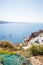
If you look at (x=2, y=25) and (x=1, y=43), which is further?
(x=2, y=25)

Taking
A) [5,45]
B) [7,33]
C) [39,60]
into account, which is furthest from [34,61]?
[7,33]

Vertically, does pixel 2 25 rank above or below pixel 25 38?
above

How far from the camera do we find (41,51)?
4414 mm

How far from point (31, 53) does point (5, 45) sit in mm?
1332

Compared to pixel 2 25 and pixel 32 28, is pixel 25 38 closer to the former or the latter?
pixel 32 28

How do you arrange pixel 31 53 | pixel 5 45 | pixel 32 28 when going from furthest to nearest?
pixel 32 28 < pixel 5 45 < pixel 31 53

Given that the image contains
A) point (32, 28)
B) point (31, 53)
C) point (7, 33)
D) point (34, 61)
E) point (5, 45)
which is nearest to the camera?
point (34, 61)

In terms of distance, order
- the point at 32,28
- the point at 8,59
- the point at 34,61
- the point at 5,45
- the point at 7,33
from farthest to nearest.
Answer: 1. the point at 32,28
2. the point at 7,33
3. the point at 5,45
4. the point at 34,61
5. the point at 8,59

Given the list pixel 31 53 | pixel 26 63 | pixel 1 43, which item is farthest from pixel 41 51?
pixel 1 43

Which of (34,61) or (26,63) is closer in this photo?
(26,63)

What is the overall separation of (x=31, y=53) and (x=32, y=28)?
17.5ft

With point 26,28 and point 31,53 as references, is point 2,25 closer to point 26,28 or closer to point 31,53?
point 26,28

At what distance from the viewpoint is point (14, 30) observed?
923 cm

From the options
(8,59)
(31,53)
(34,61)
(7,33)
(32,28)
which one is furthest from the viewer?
(32,28)
